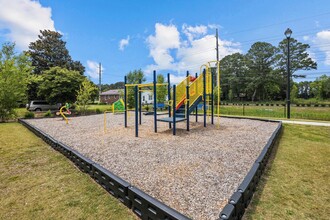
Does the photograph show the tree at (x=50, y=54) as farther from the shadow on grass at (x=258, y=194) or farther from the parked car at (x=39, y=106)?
the shadow on grass at (x=258, y=194)

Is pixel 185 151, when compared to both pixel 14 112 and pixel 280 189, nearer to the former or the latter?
pixel 280 189

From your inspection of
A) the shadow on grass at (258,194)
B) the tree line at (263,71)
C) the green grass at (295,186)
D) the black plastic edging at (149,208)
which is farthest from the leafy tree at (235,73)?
the black plastic edging at (149,208)

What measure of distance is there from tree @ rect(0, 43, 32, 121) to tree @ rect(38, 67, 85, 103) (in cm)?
424

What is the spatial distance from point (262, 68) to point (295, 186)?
46.7m

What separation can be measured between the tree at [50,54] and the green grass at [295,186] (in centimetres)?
3364

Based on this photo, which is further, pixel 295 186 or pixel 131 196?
pixel 295 186

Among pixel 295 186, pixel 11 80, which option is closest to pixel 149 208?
pixel 295 186

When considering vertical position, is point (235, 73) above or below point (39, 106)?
above

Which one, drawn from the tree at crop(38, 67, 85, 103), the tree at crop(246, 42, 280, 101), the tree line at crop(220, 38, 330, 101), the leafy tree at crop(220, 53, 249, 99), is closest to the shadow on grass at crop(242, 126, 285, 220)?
the tree at crop(38, 67, 85, 103)

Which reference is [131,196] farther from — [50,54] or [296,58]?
[296,58]

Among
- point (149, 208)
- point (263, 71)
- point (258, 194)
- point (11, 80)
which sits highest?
point (263, 71)

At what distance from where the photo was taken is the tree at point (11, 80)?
12.0 metres

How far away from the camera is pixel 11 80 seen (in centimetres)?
1222

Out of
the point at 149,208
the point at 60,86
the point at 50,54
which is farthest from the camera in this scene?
the point at 50,54
